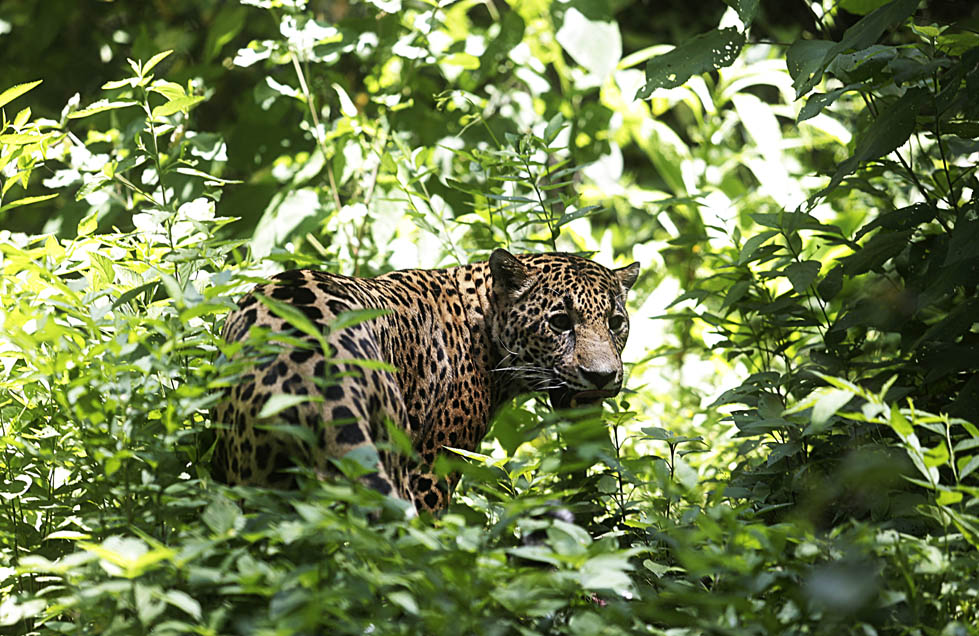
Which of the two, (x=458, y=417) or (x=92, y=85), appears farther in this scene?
(x=92, y=85)

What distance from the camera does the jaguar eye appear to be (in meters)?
3.66

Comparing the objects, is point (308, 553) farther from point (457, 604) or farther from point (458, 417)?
point (458, 417)

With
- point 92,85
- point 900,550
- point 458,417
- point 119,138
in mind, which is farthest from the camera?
point 92,85

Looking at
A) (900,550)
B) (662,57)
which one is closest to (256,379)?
(900,550)

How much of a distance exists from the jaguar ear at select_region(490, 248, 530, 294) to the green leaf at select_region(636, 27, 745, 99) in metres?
0.87

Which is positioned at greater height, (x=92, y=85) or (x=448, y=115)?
(x=92, y=85)

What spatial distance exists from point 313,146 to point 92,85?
2.25m

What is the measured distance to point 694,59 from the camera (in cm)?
393

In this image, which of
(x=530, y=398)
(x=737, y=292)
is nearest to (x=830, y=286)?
(x=737, y=292)

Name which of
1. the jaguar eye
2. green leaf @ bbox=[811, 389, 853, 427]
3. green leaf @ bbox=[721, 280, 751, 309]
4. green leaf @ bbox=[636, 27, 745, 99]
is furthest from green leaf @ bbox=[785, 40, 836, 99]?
green leaf @ bbox=[811, 389, 853, 427]

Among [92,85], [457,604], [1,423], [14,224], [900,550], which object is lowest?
[900,550]

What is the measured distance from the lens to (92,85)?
23.8 ft

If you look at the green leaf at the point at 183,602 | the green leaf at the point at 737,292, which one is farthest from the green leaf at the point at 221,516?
the green leaf at the point at 737,292

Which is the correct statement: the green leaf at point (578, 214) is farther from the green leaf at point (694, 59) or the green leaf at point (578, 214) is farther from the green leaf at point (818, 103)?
the green leaf at point (818, 103)
